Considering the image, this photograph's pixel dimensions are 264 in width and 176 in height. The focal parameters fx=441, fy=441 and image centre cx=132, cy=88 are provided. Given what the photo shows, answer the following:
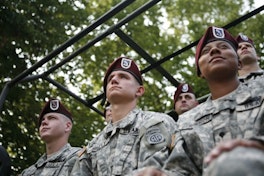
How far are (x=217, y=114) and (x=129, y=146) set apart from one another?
63 centimetres

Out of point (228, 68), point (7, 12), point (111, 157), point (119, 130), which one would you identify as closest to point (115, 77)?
point (119, 130)

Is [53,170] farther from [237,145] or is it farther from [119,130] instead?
[237,145]

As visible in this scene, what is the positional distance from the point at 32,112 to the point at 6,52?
3.20 feet

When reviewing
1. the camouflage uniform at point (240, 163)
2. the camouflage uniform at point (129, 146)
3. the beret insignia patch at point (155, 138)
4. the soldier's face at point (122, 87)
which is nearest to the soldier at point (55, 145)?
the camouflage uniform at point (129, 146)

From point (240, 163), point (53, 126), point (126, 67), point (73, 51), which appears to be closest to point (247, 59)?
point (126, 67)

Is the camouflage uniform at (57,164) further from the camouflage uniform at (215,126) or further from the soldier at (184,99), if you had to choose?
the camouflage uniform at (215,126)

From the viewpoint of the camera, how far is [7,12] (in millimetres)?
5914

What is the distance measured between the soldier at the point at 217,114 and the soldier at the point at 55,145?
148 centimetres

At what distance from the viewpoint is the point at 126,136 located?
263 centimetres

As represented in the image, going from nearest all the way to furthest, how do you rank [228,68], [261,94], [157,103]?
[261,94]
[228,68]
[157,103]

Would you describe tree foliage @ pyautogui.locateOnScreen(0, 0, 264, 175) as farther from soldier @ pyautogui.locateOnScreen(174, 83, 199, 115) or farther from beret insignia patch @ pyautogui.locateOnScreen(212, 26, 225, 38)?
beret insignia patch @ pyautogui.locateOnScreen(212, 26, 225, 38)

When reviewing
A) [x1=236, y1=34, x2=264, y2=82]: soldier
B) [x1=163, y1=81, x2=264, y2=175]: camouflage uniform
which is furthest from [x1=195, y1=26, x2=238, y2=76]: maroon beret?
[x1=236, y1=34, x2=264, y2=82]: soldier

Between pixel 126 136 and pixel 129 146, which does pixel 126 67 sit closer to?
pixel 126 136

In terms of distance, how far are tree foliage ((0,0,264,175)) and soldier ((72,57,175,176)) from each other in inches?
48.1
